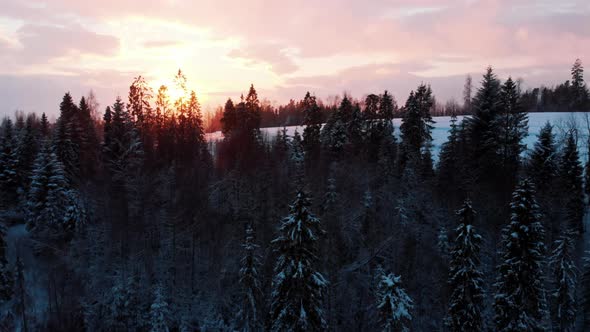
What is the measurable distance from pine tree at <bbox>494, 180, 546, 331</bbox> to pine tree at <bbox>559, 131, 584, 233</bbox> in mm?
21622

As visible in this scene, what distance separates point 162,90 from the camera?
76938mm

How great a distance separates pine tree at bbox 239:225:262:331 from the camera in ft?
110

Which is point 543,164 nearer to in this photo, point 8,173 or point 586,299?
point 586,299

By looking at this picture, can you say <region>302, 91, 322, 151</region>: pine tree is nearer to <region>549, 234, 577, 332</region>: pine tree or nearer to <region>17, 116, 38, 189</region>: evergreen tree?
<region>17, 116, 38, 189</region>: evergreen tree

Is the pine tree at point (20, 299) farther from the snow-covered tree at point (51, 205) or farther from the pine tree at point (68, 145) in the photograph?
the pine tree at point (68, 145)

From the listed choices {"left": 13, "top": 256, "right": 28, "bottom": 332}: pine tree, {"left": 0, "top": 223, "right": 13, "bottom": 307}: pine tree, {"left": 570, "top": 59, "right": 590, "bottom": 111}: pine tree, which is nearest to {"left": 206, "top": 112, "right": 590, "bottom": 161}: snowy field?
{"left": 570, "top": 59, "right": 590, "bottom": 111}: pine tree

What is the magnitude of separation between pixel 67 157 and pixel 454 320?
166 feet

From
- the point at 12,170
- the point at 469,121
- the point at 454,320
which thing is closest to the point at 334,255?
the point at 454,320

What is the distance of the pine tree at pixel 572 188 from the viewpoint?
1968 inches

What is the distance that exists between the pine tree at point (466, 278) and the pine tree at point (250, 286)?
601 inches

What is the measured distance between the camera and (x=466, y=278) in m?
30.8

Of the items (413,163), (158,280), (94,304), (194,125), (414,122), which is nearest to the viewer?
(94,304)

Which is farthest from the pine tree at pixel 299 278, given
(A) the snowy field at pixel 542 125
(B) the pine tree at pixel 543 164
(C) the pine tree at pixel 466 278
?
(A) the snowy field at pixel 542 125

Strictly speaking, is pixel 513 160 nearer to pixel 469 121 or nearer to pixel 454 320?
pixel 469 121
